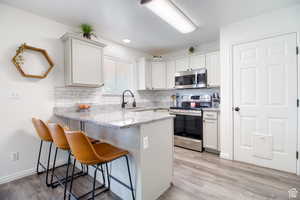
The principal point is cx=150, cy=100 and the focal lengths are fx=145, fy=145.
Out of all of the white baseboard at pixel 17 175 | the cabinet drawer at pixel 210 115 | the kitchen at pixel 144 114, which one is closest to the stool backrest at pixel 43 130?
the kitchen at pixel 144 114

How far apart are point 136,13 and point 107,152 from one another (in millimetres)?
2111

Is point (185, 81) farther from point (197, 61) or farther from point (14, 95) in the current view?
point (14, 95)

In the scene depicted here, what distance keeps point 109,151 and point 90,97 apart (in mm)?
1778

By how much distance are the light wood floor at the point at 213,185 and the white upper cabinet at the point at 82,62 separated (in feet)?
5.19

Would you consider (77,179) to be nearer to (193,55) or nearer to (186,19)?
(186,19)

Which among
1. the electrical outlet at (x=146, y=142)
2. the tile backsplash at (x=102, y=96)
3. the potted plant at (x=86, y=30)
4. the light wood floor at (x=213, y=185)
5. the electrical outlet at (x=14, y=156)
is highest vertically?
the potted plant at (x=86, y=30)

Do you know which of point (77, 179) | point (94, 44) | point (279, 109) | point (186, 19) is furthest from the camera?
point (94, 44)

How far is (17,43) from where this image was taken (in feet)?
7.07

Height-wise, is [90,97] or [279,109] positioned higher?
[90,97]

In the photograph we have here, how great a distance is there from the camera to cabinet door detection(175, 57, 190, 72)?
3.83m

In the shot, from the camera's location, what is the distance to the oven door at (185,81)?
365 cm

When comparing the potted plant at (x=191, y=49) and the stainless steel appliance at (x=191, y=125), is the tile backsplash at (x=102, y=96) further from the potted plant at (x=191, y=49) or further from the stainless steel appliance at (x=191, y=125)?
the potted plant at (x=191, y=49)

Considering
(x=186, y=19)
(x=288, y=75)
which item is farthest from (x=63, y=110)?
(x=288, y=75)

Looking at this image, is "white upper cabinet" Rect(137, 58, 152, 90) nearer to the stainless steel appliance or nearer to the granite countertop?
the stainless steel appliance
